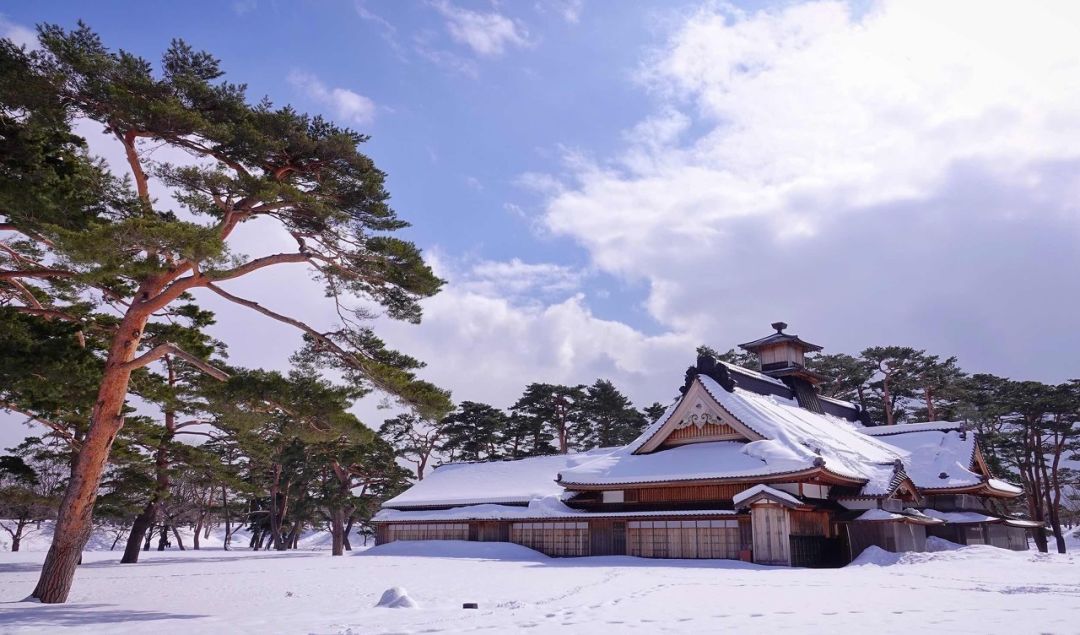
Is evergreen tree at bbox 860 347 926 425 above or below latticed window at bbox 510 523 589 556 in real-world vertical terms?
above

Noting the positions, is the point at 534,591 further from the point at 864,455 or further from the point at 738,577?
the point at 864,455

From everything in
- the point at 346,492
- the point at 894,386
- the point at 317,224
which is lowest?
the point at 346,492

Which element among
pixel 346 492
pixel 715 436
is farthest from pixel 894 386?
pixel 346 492

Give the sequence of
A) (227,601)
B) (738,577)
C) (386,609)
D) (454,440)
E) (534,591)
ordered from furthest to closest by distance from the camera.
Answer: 1. (454,440)
2. (738,577)
3. (534,591)
4. (227,601)
5. (386,609)

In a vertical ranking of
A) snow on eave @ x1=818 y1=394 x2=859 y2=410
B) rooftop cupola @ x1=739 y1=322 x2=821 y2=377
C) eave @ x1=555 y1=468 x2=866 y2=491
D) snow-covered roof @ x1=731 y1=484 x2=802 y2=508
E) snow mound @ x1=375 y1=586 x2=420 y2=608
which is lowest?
snow mound @ x1=375 y1=586 x2=420 y2=608

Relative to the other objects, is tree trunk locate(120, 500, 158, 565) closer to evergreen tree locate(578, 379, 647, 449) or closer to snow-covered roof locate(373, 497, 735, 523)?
snow-covered roof locate(373, 497, 735, 523)

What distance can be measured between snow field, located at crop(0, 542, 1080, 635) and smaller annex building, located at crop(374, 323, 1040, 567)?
5.65 meters

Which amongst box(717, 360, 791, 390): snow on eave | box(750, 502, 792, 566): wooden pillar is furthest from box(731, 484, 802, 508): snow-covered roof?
box(717, 360, 791, 390): snow on eave

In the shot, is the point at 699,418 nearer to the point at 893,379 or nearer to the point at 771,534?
the point at 771,534

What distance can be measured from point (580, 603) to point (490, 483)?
Answer: 27.2 meters

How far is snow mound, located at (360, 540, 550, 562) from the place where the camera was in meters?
28.7

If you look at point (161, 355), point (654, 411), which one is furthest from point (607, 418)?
point (161, 355)

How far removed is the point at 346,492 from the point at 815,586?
3305 cm

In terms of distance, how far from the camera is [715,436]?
28.9 m
